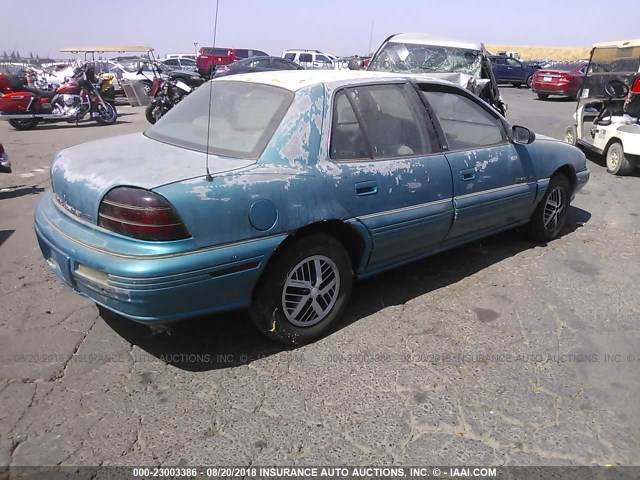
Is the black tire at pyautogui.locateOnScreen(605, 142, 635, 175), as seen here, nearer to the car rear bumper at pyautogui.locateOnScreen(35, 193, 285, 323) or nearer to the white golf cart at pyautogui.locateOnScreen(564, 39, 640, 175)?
the white golf cart at pyautogui.locateOnScreen(564, 39, 640, 175)

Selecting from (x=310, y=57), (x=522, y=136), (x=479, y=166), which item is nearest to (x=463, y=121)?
(x=479, y=166)

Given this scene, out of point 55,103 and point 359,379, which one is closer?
point 359,379

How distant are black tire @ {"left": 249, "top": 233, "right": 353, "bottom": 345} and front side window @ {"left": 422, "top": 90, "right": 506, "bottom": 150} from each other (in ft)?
4.52

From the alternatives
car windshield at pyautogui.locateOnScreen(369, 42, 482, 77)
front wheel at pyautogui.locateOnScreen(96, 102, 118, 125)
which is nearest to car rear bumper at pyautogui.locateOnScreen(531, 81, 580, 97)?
car windshield at pyautogui.locateOnScreen(369, 42, 482, 77)

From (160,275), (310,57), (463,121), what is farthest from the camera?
(310,57)

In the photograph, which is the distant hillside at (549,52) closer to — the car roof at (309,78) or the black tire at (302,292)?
the car roof at (309,78)

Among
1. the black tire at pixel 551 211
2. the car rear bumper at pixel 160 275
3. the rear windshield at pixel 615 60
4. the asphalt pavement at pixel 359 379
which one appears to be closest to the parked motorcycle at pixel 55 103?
the asphalt pavement at pixel 359 379

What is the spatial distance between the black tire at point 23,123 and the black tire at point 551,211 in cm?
1152

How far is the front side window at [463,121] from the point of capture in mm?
3957

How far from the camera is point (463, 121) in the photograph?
4188mm

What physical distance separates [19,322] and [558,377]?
3.34 meters

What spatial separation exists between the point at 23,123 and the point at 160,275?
38.6 feet

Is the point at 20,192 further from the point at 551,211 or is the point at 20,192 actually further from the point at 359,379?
the point at 551,211

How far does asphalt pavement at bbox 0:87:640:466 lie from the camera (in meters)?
2.44
